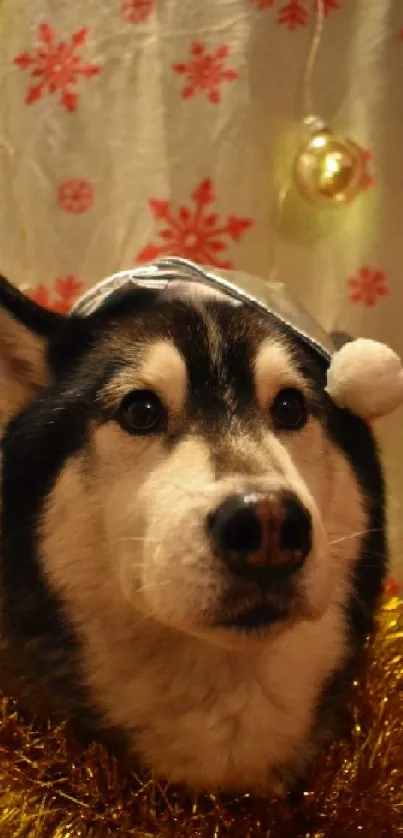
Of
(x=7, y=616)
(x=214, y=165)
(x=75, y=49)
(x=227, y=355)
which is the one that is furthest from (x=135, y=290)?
(x=75, y=49)

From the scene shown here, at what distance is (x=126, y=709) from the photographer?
0.91 m

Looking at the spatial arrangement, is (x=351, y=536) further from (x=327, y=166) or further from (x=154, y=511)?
(x=327, y=166)

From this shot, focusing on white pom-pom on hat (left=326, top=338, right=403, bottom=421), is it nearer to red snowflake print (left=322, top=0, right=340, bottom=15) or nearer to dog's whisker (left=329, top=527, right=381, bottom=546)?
dog's whisker (left=329, top=527, right=381, bottom=546)

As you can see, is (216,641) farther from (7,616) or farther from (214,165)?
(214,165)

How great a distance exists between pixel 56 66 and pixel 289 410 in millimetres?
834

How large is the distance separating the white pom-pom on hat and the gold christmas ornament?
0.48 m

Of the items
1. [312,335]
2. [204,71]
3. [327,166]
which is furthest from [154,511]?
[204,71]

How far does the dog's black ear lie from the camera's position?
0.93 m

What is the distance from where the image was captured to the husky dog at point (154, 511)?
0.86m

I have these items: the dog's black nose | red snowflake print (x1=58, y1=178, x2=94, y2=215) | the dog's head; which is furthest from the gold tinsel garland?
red snowflake print (x1=58, y1=178, x2=94, y2=215)

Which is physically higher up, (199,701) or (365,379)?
(365,379)

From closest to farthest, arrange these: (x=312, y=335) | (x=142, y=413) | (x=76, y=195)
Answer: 1. (x=142, y=413)
2. (x=312, y=335)
3. (x=76, y=195)

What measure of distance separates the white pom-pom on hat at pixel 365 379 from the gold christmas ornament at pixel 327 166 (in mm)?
480

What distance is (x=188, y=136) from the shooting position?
141 centimetres
